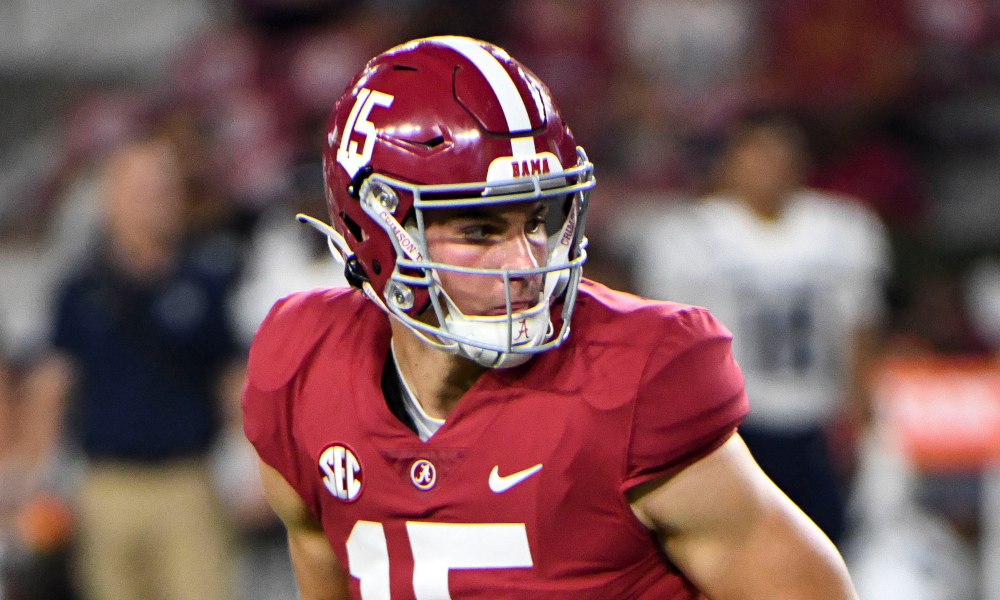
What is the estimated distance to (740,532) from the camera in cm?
141

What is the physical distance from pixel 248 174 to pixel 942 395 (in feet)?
9.42

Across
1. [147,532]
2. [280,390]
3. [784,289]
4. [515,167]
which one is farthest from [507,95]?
[147,532]

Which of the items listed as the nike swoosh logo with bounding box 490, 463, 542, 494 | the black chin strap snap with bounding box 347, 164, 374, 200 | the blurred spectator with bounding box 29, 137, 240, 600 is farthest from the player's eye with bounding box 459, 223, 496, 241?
the blurred spectator with bounding box 29, 137, 240, 600

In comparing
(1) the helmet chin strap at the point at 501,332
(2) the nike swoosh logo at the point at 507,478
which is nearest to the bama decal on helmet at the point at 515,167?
(1) the helmet chin strap at the point at 501,332

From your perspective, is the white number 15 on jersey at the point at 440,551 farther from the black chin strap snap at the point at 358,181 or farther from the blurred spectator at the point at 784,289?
the blurred spectator at the point at 784,289

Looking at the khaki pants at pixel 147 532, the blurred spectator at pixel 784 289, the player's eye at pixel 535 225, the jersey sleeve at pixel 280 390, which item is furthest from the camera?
the khaki pants at pixel 147 532

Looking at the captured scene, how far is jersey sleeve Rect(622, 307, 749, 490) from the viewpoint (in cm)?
141

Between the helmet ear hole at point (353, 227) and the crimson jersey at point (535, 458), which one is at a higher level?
the helmet ear hole at point (353, 227)

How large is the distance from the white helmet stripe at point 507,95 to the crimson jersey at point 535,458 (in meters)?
0.22

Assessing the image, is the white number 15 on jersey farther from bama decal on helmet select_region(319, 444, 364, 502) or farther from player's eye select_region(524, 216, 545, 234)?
player's eye select_region(524, 216, 545, 234)

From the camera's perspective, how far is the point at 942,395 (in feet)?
13.1

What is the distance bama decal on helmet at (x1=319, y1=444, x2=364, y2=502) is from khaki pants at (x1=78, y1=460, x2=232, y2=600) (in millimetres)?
2153

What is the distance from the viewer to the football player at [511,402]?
1.43 m

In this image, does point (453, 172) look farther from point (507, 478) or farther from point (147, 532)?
point (147, 532)
